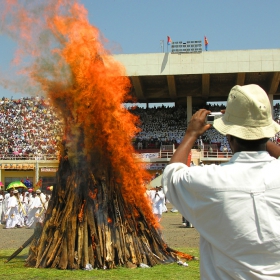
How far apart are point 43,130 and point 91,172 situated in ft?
97.2

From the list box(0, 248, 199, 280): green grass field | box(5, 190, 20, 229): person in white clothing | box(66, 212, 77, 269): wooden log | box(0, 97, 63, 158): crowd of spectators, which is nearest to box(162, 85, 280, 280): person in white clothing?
box(0, 248, 199, 280): green grass field

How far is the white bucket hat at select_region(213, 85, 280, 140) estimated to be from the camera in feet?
7.68

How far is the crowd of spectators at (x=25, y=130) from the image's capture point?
37812mm

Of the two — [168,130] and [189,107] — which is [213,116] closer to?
[168,130]

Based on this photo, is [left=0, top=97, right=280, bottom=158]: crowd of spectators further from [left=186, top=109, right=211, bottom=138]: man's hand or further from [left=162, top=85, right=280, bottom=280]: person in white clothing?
[left=162, top=85, right=280, bottom=280]: person in white clothing

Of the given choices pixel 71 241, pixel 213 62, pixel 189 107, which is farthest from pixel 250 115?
pixel 189 107

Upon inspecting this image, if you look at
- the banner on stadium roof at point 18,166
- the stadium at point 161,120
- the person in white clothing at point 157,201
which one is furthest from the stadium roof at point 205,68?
the person in white clothing at point 157,201

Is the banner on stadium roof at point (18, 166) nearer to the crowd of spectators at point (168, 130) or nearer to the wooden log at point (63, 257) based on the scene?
the crowd of spectators at point (168, 130)

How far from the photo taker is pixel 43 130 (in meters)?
38.1

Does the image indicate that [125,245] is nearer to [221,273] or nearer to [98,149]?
[98,149]

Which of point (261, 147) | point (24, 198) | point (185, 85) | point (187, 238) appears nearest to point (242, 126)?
point (261, 147)

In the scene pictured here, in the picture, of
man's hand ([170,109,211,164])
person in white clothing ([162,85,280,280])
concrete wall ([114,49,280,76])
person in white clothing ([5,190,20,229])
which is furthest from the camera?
concrete wall ([114,49,280,76])

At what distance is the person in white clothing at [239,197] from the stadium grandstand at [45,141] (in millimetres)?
30556

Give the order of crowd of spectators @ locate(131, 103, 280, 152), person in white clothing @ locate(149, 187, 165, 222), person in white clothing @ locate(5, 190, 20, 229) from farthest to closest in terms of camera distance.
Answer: crowd of spectators @ locate(131, 103, 280, 152)
person in white clothing @ locate(149, 187, 165, 222)
person in white clothing @ locate(5, 190, 20, 229)
